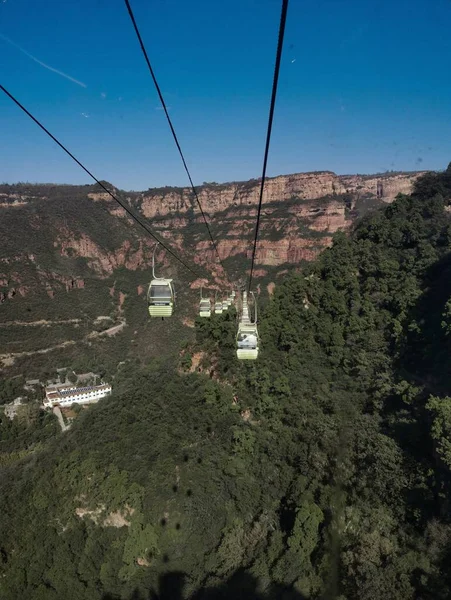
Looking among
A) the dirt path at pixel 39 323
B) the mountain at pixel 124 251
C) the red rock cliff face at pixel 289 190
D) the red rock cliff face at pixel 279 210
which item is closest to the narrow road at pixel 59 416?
the mountain at pixel 124 251

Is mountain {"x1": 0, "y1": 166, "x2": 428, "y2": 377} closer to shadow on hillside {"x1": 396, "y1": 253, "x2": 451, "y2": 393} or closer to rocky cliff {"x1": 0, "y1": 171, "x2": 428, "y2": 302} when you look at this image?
rocky cliff {"x1": 0, "y1": 171, "x2": 428, "y2": 302}

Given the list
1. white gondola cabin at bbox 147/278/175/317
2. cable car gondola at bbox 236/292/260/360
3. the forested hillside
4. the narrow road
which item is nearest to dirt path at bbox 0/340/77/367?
the narrow road

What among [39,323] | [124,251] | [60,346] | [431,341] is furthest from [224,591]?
[124,251]

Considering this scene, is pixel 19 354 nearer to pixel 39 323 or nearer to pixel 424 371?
pixel 39 323

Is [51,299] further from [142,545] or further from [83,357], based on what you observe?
[142,545]

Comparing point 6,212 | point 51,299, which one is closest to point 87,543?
point 51,299

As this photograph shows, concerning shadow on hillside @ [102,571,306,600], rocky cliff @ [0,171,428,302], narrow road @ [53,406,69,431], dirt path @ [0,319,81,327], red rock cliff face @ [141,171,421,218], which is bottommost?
narrow road @ [53,406,69,431]

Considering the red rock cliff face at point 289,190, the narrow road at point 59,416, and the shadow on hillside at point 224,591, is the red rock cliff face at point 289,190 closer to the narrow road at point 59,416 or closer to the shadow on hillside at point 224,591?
the narrow road at point 59,416
